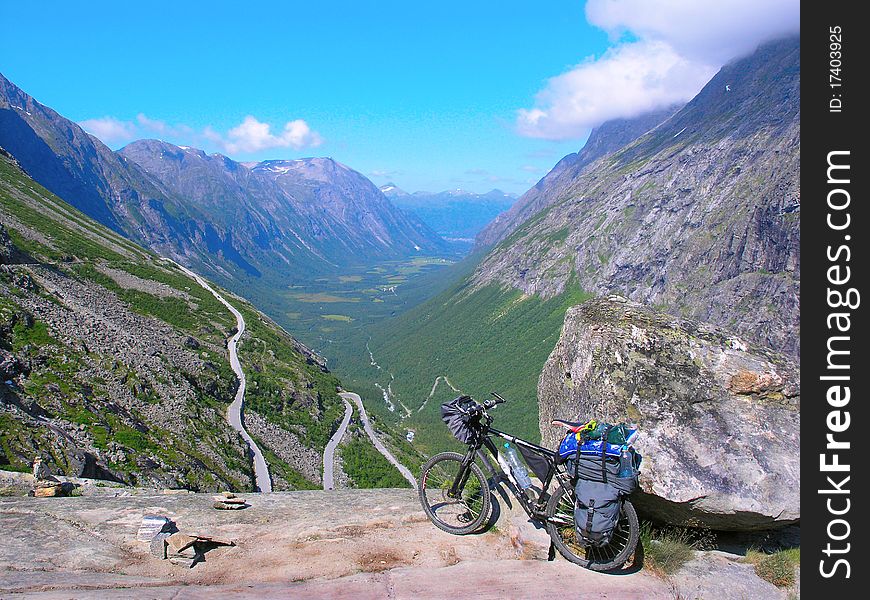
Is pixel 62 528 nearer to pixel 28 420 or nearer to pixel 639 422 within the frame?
pixel 639 422

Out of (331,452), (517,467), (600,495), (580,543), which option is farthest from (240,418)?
(600,495)

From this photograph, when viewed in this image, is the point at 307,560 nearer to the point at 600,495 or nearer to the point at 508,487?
the point at 508,487

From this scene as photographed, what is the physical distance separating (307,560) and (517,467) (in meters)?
5.31

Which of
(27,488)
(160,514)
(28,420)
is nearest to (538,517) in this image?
(160,514)

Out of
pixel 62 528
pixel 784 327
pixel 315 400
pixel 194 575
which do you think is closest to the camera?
pixel 194 575

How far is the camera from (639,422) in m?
13.2

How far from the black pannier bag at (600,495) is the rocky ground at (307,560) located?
103 cm

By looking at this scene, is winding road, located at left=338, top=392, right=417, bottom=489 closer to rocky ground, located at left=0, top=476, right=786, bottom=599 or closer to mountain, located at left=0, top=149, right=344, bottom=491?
mountain, located at left=0, top=149, right=344, bottom=491

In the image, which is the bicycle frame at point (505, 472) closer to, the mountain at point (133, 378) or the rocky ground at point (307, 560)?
the rocky ground at point (307, 560)

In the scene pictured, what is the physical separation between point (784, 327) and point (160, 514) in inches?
8143

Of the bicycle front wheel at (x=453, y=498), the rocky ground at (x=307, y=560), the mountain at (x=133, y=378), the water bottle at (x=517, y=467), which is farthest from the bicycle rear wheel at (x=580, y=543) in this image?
the mountain at (x=133, y=378)

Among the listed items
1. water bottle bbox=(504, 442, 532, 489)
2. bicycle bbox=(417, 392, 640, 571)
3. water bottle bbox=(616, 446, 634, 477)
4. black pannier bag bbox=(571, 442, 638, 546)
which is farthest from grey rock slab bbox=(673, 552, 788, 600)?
water bottle bbox=(504, 442, 532, 489)

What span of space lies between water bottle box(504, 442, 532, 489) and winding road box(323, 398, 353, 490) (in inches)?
2302

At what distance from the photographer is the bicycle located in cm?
1114
